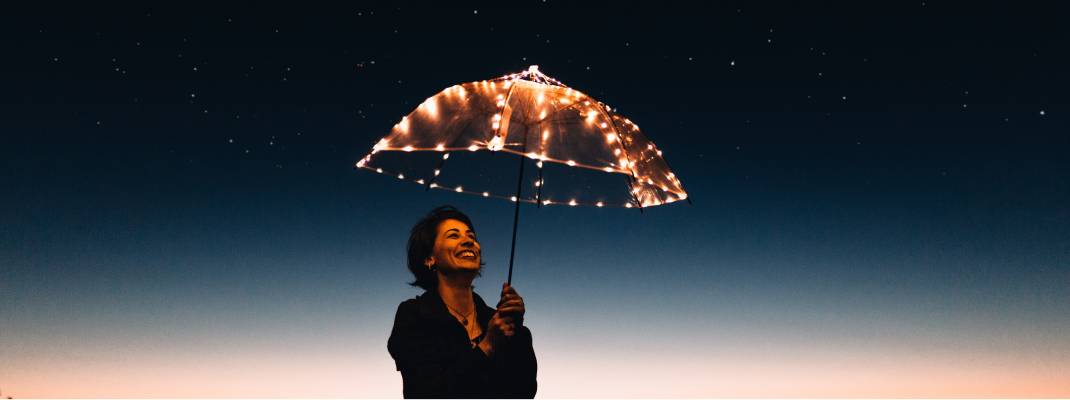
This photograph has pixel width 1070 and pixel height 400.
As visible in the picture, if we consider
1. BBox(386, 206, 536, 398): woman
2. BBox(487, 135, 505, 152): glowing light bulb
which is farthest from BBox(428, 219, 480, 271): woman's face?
BBox(487, 135, 505, 152): glowing light bulb

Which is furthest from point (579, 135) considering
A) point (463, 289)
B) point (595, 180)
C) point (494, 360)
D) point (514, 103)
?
point (494, 360)

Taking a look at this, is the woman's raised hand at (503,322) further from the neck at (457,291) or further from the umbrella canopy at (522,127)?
the umbrella canopy at (522,127)

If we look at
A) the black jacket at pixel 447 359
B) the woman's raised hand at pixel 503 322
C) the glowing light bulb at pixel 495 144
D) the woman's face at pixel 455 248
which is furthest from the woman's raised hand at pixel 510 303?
the glowing light bulb at pixel 495 144

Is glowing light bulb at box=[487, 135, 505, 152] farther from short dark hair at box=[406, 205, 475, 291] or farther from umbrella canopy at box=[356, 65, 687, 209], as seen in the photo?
short dark hair at box=[406, 205, 475, 291]

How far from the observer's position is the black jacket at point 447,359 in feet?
9.05

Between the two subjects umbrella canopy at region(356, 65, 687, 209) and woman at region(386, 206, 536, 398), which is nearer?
woman at region(386, 206, 536, 398)

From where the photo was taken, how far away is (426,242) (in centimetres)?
334

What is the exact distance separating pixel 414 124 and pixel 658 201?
5.25ft

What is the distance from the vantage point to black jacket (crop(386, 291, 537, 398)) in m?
2.76

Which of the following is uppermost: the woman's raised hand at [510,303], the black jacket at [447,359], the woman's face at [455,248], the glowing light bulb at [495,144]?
the glowing light bulb at [495,144]

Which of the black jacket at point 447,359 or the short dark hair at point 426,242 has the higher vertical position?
the short dark hair at point 426,242

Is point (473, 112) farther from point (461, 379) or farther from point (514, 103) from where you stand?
point (461, 379)

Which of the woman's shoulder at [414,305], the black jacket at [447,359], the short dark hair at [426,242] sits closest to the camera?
the black jacket at [447,359]

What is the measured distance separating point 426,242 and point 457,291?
339 millimetres
